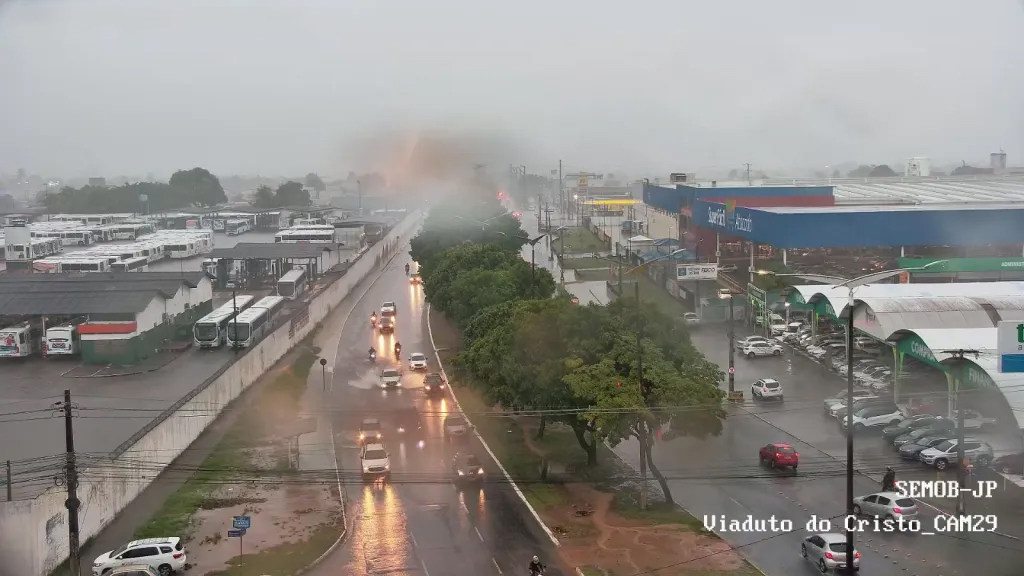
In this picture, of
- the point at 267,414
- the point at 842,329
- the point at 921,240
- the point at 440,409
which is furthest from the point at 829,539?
the point at 921,240

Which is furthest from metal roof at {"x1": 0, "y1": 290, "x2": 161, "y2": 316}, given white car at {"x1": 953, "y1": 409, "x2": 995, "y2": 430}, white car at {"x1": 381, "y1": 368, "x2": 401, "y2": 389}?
white car at {"x1": 953, "y1": 409, "x2": 995, "y2": 430}

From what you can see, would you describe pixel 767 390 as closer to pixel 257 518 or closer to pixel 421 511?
pixel 421 511

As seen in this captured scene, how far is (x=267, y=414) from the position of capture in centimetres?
967

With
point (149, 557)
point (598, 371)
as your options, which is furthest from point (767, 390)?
point (149, 557)

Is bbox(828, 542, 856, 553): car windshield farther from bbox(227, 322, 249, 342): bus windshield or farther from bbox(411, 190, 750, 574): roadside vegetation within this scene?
bbox(227, 322, 249, 342): bus windshield

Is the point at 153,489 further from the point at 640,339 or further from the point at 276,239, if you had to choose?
the point at 276,239

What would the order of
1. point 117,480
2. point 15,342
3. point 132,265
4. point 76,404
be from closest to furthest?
point 117,480 < point 76,404 < point 15,342 < point 132,265

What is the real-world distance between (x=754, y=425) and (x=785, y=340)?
171 inches

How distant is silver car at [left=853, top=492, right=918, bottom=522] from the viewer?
20.3 ft

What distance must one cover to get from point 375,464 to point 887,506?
13.1ft

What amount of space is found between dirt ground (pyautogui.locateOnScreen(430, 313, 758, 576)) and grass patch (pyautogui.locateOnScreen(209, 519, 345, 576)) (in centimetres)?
158

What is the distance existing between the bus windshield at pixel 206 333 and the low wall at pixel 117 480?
0.63 metres

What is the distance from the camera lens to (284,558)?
19.3 feet

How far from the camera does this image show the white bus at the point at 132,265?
17.5 meters
